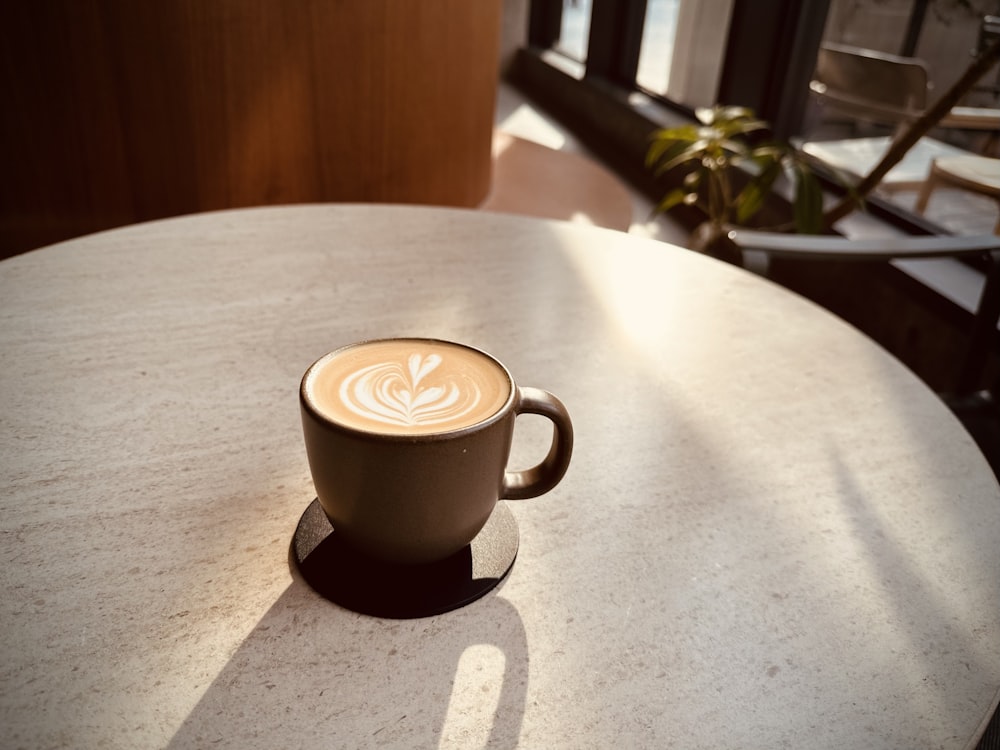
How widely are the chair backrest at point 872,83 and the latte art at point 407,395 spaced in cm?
216

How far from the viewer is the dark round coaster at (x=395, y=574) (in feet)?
1.53

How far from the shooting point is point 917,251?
1141 mm

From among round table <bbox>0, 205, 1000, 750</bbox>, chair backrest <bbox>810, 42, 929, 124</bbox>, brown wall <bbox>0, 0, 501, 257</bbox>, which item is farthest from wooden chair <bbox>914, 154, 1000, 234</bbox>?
round table <bbox>0, 205, 1000, 750</bbox>

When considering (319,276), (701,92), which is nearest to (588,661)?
(319,276)

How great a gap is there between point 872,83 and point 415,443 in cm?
231

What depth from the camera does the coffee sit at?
1.41ft

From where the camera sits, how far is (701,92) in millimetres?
A: 4234

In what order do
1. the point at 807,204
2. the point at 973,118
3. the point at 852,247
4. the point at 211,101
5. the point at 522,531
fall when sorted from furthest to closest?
the point at 973,118
the point at 807,204
the point at 211,101
the point at 852,247
the point at 522,531

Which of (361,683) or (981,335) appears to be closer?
(361,683)

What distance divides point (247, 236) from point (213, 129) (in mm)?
662

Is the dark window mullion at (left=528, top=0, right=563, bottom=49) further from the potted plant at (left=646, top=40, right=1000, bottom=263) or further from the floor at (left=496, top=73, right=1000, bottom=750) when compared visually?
the potted plant at (left=646, top=40, right=1000, bottom=263)

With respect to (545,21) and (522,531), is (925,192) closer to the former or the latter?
(522,531)

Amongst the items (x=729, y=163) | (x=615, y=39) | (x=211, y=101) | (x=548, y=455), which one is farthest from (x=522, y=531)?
(x=615, y=39)

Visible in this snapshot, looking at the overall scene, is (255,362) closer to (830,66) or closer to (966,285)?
(966,285)
